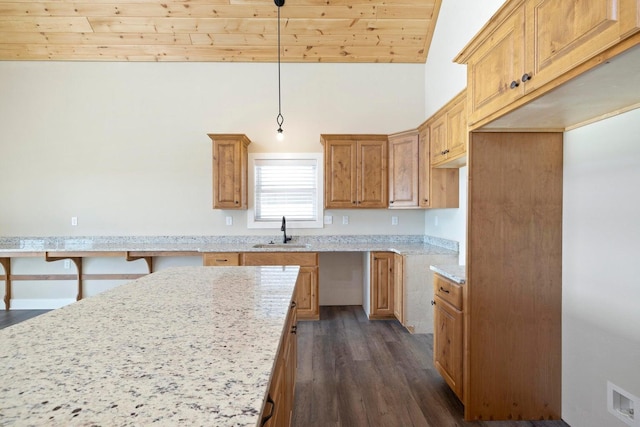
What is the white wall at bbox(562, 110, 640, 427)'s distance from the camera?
4.87 ft

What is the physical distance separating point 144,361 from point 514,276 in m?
1.98

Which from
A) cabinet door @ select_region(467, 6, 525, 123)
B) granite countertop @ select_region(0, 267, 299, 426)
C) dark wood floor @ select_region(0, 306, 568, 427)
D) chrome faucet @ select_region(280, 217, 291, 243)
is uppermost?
cabinet door @ select_region(467, 6, 525, 123)

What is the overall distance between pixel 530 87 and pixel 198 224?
3932 mm

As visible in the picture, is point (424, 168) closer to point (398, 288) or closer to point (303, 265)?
point (398, 288)

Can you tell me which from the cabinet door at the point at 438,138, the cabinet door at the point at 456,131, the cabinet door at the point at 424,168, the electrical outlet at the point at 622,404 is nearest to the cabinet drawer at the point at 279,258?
the cabinet door at the point at 424,168

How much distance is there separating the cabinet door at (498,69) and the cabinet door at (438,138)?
1031mm

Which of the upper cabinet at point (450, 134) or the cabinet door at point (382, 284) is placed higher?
the upper cabinet at point (450, 134)

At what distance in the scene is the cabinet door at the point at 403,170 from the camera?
3619 millimetres

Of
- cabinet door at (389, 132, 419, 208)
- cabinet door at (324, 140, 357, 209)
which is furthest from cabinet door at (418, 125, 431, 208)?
cabinet door at (324, 140, 357, 209)

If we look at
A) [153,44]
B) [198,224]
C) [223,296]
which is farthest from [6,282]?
[223,296]

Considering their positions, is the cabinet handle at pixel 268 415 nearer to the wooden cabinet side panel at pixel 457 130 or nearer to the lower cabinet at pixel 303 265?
the wooden cabinet side panel at pixel 457 130

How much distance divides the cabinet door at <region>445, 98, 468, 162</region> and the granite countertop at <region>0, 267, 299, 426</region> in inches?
79.9

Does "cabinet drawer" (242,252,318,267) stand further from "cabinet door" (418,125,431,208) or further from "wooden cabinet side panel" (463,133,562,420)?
"wooden cabinet side panel" (463,133,562,420)

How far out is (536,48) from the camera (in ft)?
4.33
